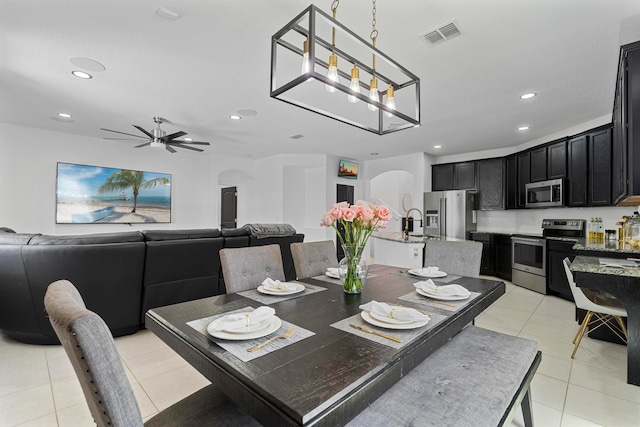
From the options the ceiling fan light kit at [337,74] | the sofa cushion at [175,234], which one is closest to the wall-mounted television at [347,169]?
the ceiling fan light kit at [337,74]

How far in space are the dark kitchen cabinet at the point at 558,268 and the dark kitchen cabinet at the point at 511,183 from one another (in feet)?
4.08

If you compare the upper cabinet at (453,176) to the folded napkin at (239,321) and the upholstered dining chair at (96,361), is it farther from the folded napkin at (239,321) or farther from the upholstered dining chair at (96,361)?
the upholstered dining chair at (96,361)

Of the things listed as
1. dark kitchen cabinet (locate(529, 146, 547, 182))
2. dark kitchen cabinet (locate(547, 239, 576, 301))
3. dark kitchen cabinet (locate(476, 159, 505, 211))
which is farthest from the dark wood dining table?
dark kitchen cabinet (locate(476, 159, 505, 211))

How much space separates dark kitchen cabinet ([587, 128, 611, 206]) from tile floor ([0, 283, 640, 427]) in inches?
80.3

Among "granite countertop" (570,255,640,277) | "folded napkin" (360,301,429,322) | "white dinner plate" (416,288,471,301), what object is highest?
"granite countertop" (570,255,640,277)

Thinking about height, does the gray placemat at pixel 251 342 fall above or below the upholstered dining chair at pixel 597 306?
above

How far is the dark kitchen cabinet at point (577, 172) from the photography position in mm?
4121

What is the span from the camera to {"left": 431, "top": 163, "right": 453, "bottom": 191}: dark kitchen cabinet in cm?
629

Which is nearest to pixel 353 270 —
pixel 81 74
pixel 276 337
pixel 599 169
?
pixel 276 337

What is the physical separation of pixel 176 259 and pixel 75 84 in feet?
7.42

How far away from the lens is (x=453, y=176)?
6246 mm

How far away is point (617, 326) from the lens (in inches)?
106

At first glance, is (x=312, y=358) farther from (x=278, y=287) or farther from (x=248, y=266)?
(x=248, y=266)

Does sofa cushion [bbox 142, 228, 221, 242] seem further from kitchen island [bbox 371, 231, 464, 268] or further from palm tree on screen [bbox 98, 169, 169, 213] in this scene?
palm tree on screen [bbox 98, 169, 169, 213]
